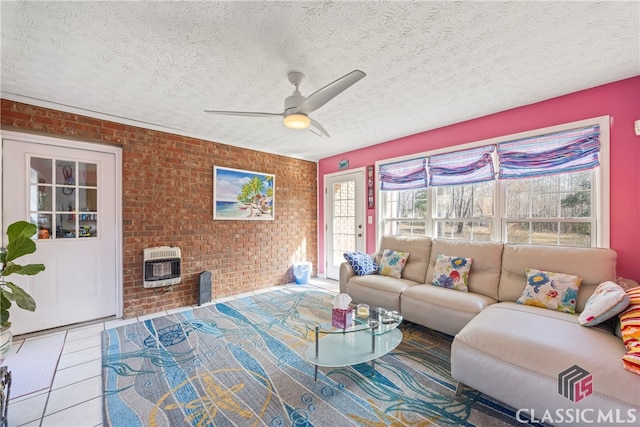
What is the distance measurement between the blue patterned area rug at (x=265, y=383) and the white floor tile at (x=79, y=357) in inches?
3.1

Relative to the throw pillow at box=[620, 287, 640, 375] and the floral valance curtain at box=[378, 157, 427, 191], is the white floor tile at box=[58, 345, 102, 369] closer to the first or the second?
the throw pillow at box=[620, 287, 640, 375]

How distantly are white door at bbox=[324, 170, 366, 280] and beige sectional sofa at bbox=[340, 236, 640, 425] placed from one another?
1.52 metres

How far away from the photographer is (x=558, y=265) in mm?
2314

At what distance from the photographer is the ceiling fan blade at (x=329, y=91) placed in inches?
66.6

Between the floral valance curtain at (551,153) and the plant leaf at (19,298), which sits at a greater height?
the floral valance curtain at (551,153)

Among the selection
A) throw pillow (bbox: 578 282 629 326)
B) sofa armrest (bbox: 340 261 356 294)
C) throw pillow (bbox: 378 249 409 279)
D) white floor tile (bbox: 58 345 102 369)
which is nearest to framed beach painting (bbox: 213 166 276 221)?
sofa armrest (bbox: 340 261 356 294)

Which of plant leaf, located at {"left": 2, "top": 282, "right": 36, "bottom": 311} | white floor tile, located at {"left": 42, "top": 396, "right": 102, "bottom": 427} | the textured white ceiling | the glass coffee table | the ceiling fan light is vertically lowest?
white floor tile, located at {"left": 42, "top": 396, "right": 102, "bottom": 427}

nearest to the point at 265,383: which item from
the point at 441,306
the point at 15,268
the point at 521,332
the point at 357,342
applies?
the point at 357,342

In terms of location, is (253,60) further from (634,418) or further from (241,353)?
(634,418)

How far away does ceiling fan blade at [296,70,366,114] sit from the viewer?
5.55 feet

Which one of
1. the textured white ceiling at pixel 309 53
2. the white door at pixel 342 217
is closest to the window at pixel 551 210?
the textured white ceiling at pixel 309 53

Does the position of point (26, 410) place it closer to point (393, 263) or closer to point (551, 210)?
point (393, 263)

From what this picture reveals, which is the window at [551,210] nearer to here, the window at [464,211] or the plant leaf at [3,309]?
the window at [464,211]

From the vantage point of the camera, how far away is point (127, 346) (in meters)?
2.44
